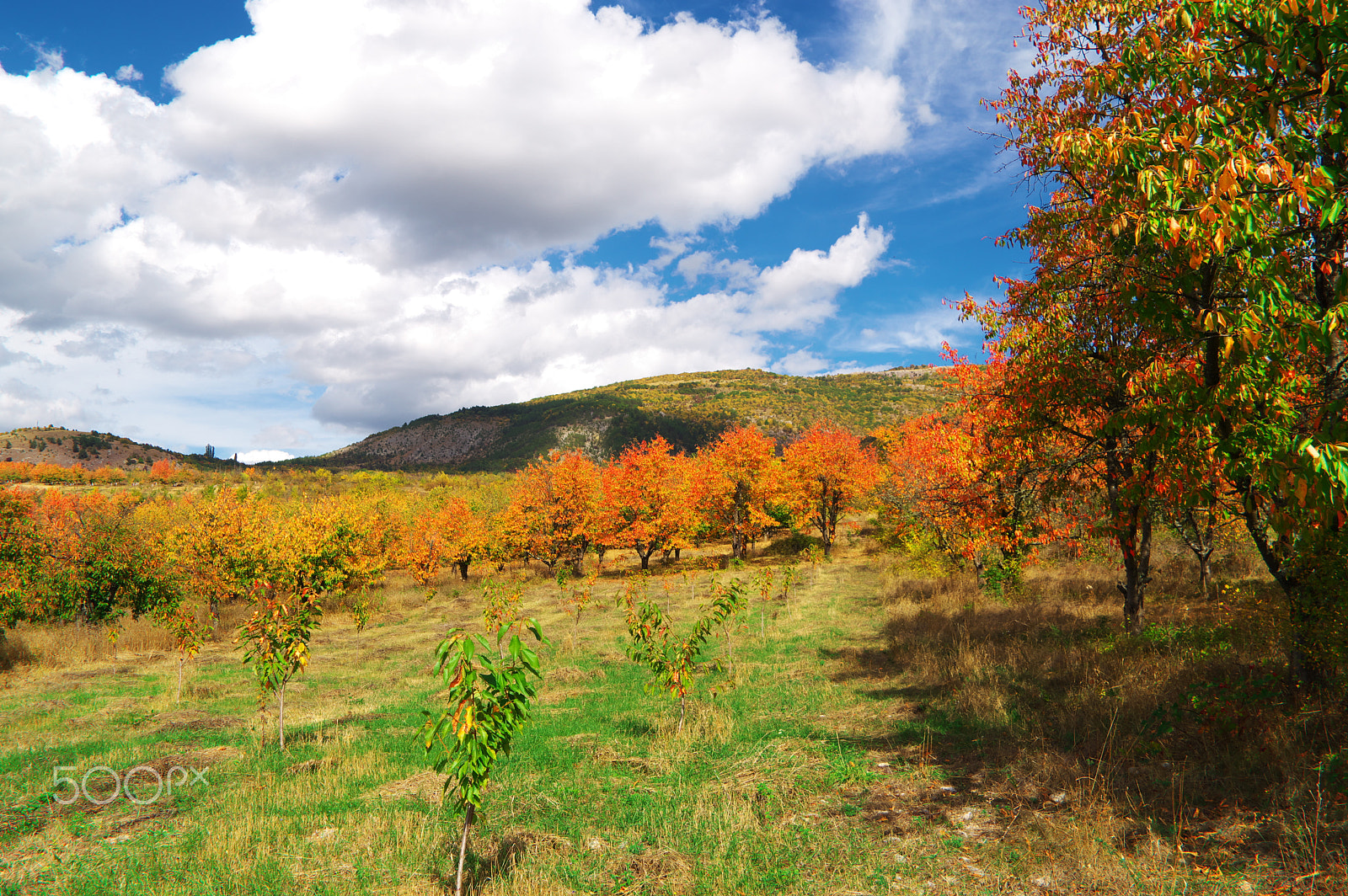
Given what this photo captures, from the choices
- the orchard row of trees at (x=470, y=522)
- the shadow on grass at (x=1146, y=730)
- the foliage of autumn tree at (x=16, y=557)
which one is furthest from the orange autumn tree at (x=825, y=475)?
the foliage of autumn tree at (x=16, y=557)

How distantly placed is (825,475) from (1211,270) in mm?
36360

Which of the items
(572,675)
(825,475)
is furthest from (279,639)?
(825,475)

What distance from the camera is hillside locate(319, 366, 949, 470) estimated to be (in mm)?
131500

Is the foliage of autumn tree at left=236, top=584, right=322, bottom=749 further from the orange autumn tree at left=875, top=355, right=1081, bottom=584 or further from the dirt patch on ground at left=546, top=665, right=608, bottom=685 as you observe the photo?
the orange autumn tree at left=875, top=355, right=1081, bottom=584

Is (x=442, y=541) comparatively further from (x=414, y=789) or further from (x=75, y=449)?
(x=75, y=449)

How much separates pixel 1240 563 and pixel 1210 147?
58.6ft

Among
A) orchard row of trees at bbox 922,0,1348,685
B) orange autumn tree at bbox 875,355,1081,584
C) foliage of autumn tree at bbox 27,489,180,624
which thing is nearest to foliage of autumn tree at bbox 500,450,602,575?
foliage of autumn tree at bbox 27,489,180,624

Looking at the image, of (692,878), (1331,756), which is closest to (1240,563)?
(1331,756)

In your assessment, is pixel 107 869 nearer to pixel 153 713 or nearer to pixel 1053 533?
pixel 153 713

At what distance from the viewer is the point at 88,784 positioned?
8.97 m

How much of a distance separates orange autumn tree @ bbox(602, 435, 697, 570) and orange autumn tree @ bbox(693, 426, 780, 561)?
1.50m

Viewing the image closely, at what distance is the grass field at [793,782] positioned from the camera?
5719 millimetres

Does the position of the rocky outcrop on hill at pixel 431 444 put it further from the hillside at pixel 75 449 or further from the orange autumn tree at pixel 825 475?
the orange autumn tree at pixel 825 475

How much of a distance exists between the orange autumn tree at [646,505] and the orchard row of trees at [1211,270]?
31.1 metres
